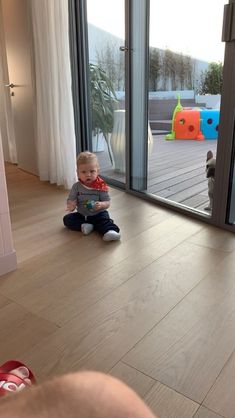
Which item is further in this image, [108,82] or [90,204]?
[108,82]

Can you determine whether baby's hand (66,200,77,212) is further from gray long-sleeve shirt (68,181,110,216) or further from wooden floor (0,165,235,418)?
wooden floor (0,165,235,418)

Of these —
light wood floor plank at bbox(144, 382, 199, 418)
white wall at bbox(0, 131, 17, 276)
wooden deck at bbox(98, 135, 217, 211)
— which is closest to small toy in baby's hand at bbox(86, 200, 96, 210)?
white wall at bbox(0, 131, 17, 276)

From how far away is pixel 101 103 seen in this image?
3250mm

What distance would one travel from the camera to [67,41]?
2.77m

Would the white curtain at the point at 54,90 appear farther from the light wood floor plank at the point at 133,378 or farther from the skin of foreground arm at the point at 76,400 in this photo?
the skin of foreground arm at the point at 76,400

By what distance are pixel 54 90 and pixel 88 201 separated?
3.93 feet

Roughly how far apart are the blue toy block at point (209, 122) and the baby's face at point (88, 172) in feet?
2.76

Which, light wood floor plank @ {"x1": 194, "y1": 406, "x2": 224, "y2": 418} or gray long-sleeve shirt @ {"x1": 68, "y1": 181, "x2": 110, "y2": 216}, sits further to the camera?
gray long-sleeve shirt @ {"x1": 68, "y1": 181, "x2": 110, "y2": 216}

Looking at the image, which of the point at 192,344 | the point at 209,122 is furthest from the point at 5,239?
the point at 209,122

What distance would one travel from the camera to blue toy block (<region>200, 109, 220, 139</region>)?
2445 millimetres

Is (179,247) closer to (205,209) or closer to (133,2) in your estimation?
(205,209)

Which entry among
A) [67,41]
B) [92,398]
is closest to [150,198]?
[67,41]

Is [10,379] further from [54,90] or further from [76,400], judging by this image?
[54,90]

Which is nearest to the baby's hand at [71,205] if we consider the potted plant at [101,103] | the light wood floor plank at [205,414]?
the potted plant at [101,103]
